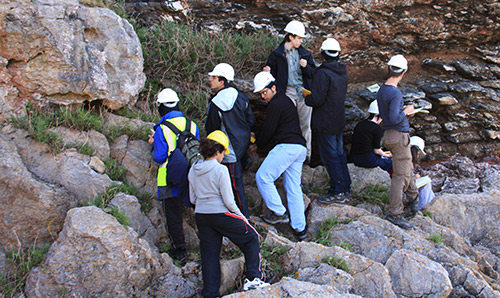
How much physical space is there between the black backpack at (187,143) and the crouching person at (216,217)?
0.72m

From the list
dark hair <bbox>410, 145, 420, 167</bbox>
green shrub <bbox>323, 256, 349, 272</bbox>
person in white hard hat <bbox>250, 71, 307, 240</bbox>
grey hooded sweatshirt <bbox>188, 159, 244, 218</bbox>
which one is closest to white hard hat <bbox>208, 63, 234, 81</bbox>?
person in white hard hat <bbox>250, 71, 307, 240</bbox>

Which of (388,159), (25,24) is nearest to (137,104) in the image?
(25,24)

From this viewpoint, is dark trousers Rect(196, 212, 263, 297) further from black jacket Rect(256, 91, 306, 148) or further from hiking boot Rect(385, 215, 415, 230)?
hiking boot Rect(385, 215, 415, 230)

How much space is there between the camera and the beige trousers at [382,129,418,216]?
5.15 meters

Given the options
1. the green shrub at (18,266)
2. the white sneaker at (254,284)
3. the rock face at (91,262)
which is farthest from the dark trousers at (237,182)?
the green shrub at (18,266)

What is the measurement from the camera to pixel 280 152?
5.14 meters

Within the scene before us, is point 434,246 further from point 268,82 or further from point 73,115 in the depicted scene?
point 73,115

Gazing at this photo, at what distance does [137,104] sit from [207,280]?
3.25 m

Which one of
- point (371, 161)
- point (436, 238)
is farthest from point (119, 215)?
point (436, 238)

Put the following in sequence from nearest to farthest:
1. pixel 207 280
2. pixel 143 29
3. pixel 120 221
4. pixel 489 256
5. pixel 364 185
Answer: pixel 207 280 < pixel 120 221 < pixel 489 256 < pixel 364 185 < pixel 143 29

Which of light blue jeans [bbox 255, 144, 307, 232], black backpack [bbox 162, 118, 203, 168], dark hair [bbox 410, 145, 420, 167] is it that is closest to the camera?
black backpack [bbox 162, 118, 203, 168]

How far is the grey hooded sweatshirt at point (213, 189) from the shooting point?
3915 millimetres

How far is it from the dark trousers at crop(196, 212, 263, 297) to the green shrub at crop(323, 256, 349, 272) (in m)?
0.74

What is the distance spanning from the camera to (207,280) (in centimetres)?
412
